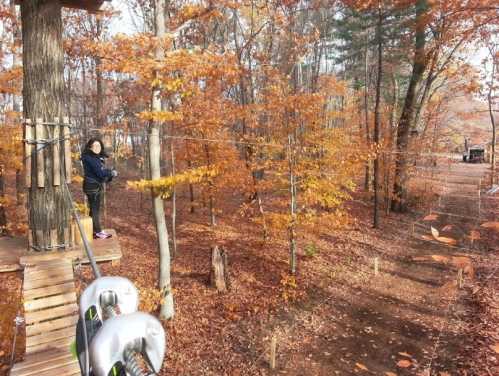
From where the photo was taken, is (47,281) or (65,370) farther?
(47,281)

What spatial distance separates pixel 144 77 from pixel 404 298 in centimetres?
1021

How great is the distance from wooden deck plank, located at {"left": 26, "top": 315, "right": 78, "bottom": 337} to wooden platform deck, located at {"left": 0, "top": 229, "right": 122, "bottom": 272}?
90cm

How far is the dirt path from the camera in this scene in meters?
8.41

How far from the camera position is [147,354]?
155cm

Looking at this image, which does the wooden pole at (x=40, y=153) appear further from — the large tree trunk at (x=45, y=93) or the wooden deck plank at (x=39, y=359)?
the wooden deck plank at (x=39, y=359)

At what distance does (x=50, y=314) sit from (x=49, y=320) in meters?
0.07

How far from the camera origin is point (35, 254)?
5.13 meters

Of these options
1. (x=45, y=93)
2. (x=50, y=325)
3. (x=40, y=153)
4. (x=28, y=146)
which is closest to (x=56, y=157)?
(x=40, y=153)

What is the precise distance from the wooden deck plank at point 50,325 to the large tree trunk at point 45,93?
3.90ft

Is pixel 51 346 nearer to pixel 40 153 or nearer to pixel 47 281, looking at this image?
pixel 47 281

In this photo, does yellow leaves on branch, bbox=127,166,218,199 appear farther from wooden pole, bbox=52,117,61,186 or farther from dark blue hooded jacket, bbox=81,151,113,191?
wooden pole, bbox=52,117,61,186

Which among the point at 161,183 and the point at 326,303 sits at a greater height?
the point at 161,183

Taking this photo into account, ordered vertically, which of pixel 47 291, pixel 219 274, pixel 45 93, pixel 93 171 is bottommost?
pixel 219 274

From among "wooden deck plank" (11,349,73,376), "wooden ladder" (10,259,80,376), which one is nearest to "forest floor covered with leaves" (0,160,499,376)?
"wooden ladder" (10,259,80,376)
